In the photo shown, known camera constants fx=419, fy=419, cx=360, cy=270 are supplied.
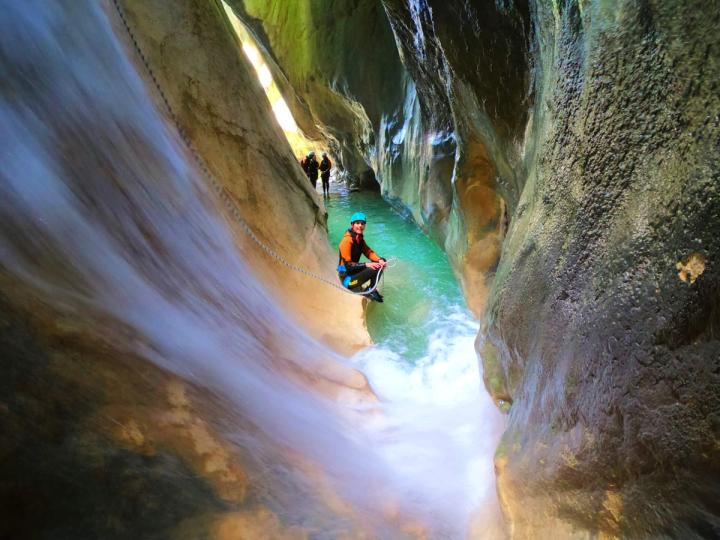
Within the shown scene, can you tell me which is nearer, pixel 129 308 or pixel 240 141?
pixel 129 308

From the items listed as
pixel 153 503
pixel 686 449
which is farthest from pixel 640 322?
pixel 153 503

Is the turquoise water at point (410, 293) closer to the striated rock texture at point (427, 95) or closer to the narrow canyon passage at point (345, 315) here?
the narrow canyon passage at point (345, 315)

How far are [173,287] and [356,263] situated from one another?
3493 millimetres

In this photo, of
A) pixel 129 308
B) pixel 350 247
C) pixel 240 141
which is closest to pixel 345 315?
pixel 350 247

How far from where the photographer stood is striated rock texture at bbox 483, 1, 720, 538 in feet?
4.39

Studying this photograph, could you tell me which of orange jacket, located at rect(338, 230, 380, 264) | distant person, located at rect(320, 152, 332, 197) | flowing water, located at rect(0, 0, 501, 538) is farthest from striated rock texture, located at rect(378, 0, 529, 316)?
distant person, located at rect(320, 152, 332, 197)

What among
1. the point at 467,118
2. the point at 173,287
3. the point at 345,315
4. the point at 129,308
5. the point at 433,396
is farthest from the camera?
the point at 345,315

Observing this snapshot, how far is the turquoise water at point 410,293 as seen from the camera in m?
5.91

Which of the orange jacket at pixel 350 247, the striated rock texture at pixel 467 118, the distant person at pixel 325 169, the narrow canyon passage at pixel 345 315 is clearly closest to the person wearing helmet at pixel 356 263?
the orange jacket at pixel 350 247

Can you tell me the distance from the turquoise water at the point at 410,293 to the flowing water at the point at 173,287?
90cm

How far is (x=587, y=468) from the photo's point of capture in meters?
1.81

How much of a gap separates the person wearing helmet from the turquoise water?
0.43 m

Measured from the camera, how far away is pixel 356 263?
20.6 feet

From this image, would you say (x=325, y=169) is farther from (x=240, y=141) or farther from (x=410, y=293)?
(x=240, y=141)
